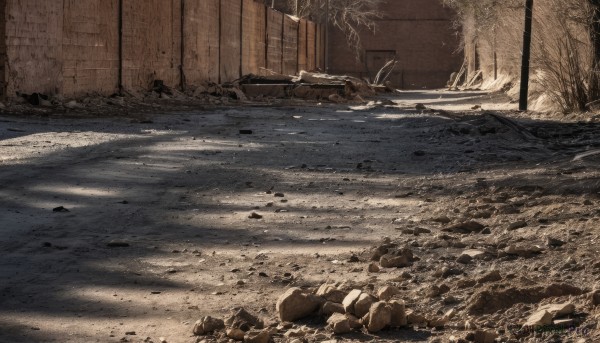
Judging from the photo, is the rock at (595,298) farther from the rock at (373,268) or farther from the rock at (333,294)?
the rock at (373,268)

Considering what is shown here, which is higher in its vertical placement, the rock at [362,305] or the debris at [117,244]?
the rock at [362,305]


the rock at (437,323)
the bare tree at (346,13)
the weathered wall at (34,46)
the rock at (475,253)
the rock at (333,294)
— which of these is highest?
the bare tree at (346,13)

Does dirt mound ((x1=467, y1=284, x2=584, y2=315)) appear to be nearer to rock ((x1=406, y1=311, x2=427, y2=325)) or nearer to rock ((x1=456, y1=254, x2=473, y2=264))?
rock ((x1=406, y1=311, x2=427, y2=325))

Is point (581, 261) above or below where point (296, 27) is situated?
below

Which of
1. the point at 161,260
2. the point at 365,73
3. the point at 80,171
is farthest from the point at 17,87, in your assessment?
the point at 365,73

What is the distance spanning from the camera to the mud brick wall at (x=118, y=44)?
13156 mm

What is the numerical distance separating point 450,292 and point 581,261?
65 cm

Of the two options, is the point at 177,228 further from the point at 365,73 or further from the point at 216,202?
the point at 365,73

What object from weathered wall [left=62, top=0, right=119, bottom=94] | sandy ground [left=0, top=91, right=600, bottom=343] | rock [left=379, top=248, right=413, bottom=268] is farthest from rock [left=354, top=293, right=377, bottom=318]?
weathered wall [left=62, top=0, right=119, bottom=94]

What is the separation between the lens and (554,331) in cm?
329

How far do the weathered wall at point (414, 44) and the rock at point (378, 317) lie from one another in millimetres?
43425

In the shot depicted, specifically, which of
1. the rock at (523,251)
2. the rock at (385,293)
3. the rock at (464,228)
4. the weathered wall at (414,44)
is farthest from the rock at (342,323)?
the weathered wall at (414,44)

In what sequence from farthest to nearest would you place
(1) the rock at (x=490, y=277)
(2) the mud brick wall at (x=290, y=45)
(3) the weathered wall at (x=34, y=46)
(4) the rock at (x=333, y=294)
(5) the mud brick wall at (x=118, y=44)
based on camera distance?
(2) the mud brick wall at (x=290, y=45), (5) the mud brick wall at (x=118, y=44), (3) the weathered wall at (x=34, y=46), (1) the rock at (x=490, y=277), (4) the rock at (x=333, y=294)

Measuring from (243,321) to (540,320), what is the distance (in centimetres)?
106
